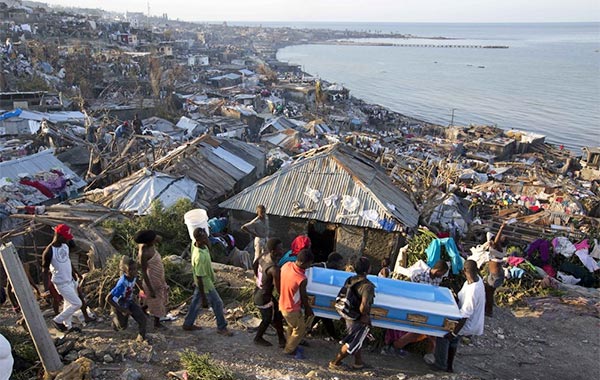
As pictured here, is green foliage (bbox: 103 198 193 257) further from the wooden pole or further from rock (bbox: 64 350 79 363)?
the wooden pole

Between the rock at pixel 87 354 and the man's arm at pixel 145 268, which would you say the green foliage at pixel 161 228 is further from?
the rock at pixel 87 354

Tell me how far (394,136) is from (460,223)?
71.1 ft

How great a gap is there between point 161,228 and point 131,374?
4446mm

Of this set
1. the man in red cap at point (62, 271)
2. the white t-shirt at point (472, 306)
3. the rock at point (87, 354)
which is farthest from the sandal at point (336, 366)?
the man in red cap at point (62, 271)

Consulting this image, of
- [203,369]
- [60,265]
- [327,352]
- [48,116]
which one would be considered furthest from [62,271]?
[48,116]

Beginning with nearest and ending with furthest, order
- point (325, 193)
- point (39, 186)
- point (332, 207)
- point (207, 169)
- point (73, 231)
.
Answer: point (73, 231)
point (332, 207)
point (325, 193)
point (39, 186)
point (207, 169)

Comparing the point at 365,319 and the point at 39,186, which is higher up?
the point at 365,319

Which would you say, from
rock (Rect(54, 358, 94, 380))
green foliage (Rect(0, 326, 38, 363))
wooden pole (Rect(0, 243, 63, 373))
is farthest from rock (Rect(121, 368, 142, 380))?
green foliage (Rect(0, 326, 38, 363))

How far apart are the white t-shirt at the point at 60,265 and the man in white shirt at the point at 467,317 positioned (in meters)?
4.33

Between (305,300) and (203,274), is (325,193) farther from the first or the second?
(305,300)

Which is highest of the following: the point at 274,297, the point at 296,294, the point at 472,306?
the point at 296,294

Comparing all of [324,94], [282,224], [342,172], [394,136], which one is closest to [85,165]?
[282,224]

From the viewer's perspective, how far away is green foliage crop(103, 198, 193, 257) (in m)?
8.23

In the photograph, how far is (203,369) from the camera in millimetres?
4605
